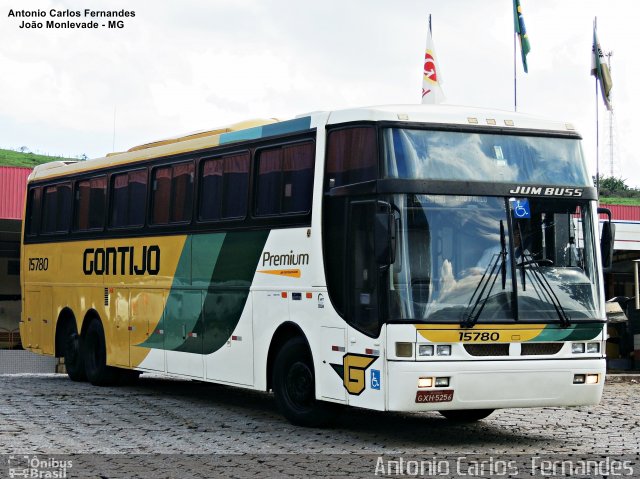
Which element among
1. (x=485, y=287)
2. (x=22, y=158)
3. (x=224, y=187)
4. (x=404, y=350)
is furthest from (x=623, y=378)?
(x=22, y=158)

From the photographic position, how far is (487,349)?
11.7 meters

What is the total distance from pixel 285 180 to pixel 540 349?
11.6 ft

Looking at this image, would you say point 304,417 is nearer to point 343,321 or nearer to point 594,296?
point 343,321

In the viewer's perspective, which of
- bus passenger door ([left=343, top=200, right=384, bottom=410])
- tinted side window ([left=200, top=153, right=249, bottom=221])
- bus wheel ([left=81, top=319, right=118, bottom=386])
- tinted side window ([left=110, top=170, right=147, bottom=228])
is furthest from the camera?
bus wheel ([left=81, top=319, right=118, bottom=386])

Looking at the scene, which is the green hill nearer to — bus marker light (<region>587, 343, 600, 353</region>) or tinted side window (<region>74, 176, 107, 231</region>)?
tinted side window (<region>74, 176, 107, 231</region>)

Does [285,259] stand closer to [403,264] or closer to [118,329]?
[403,264]

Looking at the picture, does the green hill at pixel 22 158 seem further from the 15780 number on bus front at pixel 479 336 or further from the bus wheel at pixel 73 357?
the 15780 number on bus front at pixel 479 336

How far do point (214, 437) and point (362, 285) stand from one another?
7.17 feet

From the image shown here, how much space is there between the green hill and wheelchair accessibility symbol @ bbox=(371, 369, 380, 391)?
312 feet

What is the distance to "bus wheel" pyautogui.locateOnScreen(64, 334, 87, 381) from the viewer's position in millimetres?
19312

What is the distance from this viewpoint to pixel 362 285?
1198 centimetres

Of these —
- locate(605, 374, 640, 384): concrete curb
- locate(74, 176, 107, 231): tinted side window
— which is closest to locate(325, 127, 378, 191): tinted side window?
locate(74, 176, 107, 231): tinted side window

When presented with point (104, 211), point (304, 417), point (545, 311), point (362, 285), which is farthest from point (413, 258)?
point (104, 211)

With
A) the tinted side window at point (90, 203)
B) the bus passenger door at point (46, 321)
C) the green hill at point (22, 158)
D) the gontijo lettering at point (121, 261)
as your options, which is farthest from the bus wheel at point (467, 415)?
the green hill at point (22, 158)
